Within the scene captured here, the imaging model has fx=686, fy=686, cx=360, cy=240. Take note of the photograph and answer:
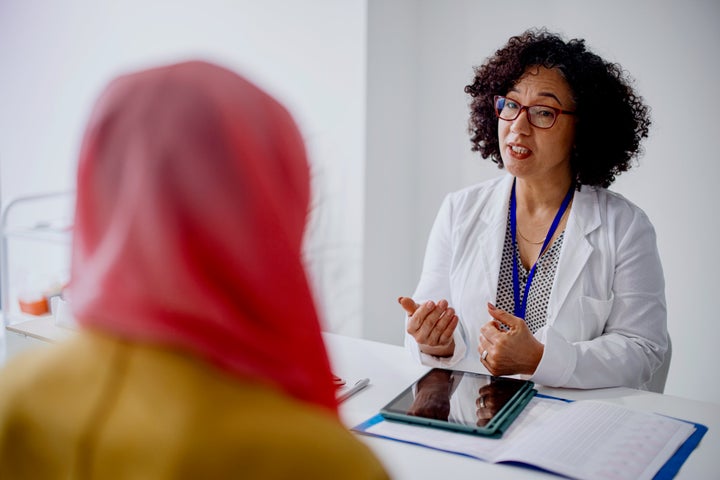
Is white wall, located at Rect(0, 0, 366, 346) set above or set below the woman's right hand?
above

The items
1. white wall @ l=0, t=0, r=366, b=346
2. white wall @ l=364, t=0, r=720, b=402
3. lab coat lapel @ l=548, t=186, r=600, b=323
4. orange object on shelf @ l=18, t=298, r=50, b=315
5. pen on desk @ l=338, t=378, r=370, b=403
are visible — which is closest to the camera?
pen on desk @ l=338, t=378, r=370, b=403

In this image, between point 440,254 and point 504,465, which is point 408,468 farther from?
point 440,254

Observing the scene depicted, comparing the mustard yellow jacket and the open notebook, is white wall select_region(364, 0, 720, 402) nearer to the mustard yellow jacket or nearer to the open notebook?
the open notebook

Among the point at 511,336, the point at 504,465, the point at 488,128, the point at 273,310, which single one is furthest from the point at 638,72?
the point at 273,310

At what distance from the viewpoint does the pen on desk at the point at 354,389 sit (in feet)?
5.13

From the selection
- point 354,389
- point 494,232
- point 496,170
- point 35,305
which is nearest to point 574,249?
point 494,232

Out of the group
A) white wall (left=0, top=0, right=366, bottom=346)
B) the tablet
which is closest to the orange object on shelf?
white wall (left=0, top=0, right=366, bottom=346)

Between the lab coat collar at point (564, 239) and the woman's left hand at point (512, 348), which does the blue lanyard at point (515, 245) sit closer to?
the lab coat collar at point (564, 239)

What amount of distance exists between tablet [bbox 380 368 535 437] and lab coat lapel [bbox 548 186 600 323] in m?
0.45

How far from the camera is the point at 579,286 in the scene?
1979 mm

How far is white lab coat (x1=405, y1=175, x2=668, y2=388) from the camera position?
1.72 m

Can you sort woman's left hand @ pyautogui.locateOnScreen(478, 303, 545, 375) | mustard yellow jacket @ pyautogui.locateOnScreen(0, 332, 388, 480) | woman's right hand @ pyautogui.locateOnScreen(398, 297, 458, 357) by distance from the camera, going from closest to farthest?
mustard yellow jacket @ pyautogui.locateOnScreen(0, 332, 388, 480), woman's left hand @ pyautogui.locateOnScreen(478, 303, 545, 375), woman's right hand @ pyautogui.locateOnScreen(398, 297, 458, 357)

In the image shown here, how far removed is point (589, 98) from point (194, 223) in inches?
69.2

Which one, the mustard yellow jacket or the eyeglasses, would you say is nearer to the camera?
the mustard yellow jacket
